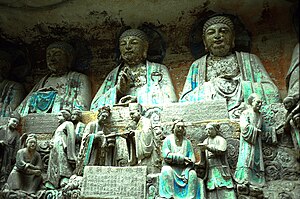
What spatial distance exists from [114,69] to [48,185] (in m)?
2.47

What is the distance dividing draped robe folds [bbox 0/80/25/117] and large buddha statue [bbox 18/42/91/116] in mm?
256

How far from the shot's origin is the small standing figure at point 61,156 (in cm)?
670

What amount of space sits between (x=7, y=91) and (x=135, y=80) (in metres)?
2.18

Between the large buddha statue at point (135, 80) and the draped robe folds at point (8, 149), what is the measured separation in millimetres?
1238

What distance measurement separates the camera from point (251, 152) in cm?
632

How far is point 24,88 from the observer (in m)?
8.84

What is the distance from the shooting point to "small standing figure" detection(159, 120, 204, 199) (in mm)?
6027

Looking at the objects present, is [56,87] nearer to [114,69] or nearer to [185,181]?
[114,69]

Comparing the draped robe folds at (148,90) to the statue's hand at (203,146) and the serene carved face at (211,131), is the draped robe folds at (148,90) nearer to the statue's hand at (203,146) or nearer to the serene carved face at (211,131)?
the serene carved face at (211,131)

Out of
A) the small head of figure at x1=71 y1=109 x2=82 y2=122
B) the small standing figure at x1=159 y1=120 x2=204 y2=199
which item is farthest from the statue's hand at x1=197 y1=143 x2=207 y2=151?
the small head of figure at x1=71 y1=109 x2=82 y2=122

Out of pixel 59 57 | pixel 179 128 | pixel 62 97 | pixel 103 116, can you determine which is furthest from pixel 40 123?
pixel 179 128

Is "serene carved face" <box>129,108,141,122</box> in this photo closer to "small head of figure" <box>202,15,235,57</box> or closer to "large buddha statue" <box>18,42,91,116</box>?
"large buddha statue" <box>18,42,91,116</box>

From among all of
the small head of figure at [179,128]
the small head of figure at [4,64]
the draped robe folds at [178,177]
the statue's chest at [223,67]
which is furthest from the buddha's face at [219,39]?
the small head of figure at [4,64]

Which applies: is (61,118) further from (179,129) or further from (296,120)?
(296,120)
